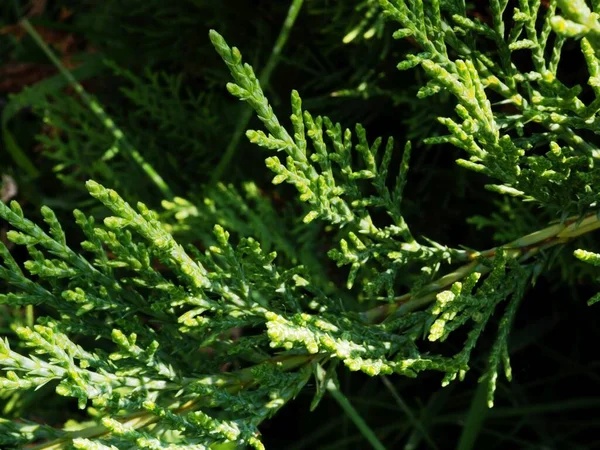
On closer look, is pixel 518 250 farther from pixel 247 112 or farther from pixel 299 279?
pixel 247 112

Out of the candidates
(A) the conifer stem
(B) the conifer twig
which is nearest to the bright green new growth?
(A) the conifer stem

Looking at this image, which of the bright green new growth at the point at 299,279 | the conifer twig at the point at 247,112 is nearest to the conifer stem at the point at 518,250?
the bright green new growth at the point at 299,279

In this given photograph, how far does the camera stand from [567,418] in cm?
200

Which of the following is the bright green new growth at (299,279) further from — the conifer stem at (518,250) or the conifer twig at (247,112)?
the conifer twig at (247,112)

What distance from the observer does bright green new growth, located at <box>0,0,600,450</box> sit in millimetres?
1061

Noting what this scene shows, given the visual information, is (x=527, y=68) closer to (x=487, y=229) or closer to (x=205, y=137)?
(x=487, y=229)

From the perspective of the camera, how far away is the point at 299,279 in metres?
1.25

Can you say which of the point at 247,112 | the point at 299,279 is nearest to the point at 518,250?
the point at 299,279

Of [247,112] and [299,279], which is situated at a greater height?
[247,112]

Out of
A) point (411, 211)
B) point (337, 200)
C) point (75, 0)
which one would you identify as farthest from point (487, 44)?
point (75, 0)

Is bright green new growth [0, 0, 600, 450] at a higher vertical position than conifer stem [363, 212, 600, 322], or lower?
higher

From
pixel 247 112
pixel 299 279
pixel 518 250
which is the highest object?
pixel 247 112

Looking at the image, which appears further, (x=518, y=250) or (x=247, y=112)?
(x=247, y=112)

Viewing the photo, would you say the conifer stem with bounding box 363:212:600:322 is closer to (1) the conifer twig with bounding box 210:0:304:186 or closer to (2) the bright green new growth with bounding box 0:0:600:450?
(2) the bright green new growth with bounding box 0:0:600:450
